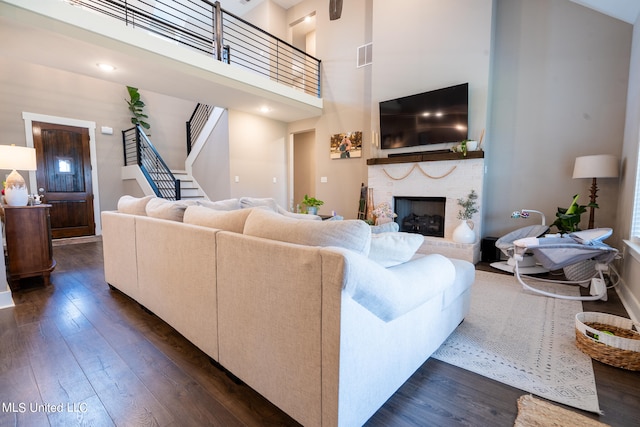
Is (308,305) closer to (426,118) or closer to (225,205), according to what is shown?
(225,205)

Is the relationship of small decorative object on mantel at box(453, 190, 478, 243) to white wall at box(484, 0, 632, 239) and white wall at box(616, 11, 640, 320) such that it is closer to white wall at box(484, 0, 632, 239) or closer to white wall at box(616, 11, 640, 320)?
white wall at box(484, 0, 632, 239)

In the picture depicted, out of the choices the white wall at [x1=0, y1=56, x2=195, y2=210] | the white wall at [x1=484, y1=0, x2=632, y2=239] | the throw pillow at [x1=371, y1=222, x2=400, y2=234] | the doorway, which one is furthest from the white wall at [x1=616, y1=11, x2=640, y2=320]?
the white wall at [x1=0, y1=56, x2=195, y2=210]

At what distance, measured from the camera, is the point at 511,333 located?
2047mm

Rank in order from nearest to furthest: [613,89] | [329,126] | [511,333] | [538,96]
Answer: [511,333] → [613,89] → [538,96] → [329,126]

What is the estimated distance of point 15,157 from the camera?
2.80 meters

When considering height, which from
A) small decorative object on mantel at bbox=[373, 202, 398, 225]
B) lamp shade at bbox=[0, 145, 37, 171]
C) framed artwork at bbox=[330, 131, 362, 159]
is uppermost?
framed artwork at bbox=[330, 131, 362, 159]

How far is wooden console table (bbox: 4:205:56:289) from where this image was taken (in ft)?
9.38

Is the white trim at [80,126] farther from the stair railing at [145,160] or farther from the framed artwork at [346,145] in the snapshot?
the framed artwork at [346,145]

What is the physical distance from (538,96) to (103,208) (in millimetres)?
8296

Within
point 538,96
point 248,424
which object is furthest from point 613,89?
point 248,424

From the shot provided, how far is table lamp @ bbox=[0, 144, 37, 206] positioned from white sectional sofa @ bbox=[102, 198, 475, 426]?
89.1 inches

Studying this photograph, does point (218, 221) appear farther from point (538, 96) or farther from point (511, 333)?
point (538, 96)

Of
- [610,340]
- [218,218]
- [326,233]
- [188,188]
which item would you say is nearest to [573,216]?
[610,340]

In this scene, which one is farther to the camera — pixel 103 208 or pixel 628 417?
pixel 103 208
